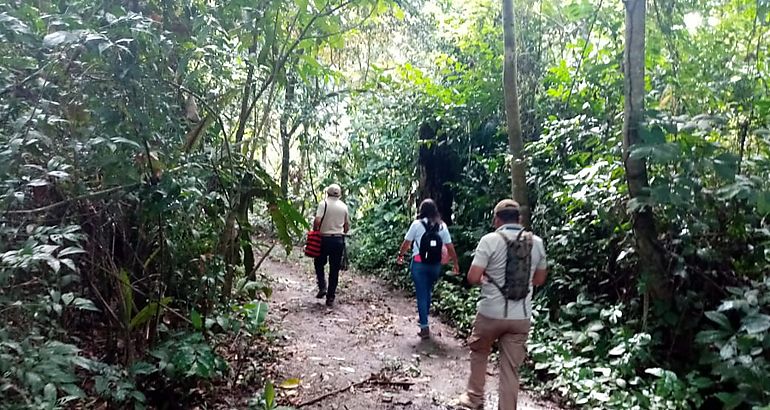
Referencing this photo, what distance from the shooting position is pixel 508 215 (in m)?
4.92

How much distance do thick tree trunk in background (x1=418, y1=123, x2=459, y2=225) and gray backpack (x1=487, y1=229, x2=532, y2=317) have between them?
669cm

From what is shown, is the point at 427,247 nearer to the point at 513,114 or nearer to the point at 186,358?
the point at 513,114

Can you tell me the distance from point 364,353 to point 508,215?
2857 mm

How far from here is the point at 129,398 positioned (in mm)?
4148

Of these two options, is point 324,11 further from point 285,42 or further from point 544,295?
point 544,295

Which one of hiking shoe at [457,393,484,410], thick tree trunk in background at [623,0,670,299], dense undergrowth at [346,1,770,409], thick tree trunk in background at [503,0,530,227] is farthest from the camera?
thick tree trunk in background at [503,0,530,227]

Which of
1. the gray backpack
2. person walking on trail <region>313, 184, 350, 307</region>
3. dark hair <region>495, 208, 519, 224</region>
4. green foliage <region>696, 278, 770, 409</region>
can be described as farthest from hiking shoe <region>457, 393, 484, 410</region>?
person walking on trail <region>313, 184, 350, 307</region>

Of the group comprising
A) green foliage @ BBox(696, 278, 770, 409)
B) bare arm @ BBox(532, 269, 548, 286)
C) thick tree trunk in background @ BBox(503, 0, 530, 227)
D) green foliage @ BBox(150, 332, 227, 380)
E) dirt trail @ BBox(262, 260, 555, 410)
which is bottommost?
dirt trail @ BBox(262, 260, 555, 410)

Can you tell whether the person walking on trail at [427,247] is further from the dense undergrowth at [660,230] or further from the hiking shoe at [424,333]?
the dense undergrowth at [660,230]

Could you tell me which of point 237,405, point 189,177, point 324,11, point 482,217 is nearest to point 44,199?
point 189,177

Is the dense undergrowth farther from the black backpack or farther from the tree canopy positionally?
the black backpack

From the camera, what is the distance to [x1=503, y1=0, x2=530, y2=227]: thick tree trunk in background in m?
7.38

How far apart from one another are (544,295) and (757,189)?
3.21m

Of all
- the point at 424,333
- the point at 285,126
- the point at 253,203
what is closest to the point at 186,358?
the point at 253,203
